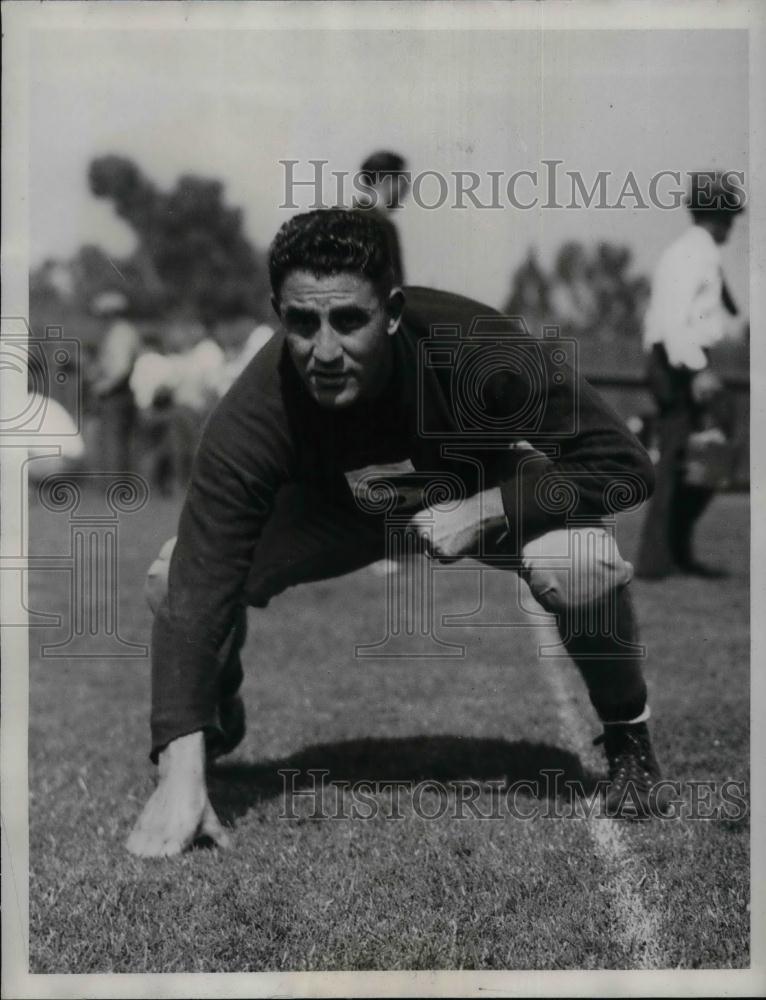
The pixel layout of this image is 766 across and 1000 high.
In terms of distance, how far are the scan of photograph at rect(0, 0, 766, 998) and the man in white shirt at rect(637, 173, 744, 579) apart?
11.4 inches

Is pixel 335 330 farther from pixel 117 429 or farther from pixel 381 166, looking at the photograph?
pixel 117 429

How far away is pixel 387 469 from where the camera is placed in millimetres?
3211

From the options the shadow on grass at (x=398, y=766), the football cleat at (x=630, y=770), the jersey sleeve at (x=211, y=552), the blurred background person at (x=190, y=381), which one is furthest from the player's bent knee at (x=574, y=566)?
the blurred background person at (x=190, y=381)

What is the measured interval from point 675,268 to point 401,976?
216 cm

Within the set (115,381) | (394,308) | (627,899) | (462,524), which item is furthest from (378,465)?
(115,381)

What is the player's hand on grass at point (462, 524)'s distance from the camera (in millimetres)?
3121

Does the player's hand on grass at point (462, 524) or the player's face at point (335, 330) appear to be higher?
the player's face at point (335, 330)

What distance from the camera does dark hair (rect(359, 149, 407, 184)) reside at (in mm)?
3072

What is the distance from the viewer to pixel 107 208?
11.8 feet

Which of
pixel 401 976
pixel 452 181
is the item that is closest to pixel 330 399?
pixel 452 181

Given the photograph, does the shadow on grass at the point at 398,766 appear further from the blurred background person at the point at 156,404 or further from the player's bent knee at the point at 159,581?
the blurred background person at the point at 156,404

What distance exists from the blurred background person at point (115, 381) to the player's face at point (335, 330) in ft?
7.58

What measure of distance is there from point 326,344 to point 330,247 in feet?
0.70

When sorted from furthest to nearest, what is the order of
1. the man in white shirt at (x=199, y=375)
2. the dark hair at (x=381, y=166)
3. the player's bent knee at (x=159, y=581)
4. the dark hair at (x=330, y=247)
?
the man in white shirt at (x=199, y=375) < the player's bent knee at (x=159, y=581) < the dark hair at (x=381, y=166) < the dark hair at (x=330, y=247)
